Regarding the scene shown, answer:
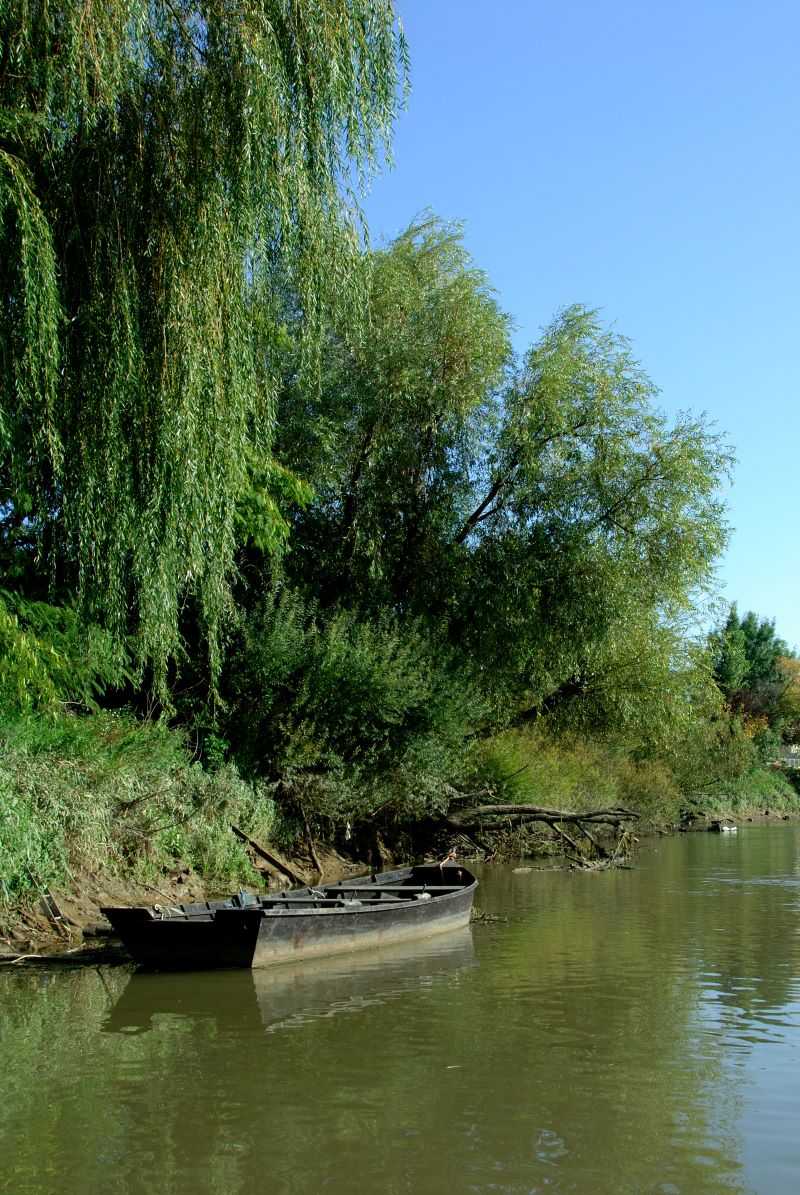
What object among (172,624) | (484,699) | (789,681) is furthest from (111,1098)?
(789,681)

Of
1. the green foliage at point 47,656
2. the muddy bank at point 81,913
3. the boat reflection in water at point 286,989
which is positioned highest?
the green foliage at point 47,656

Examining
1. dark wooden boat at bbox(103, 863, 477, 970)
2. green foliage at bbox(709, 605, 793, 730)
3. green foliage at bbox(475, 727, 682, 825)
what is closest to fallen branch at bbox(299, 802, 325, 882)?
green foliage at bbox(475, 727, 682, 825)

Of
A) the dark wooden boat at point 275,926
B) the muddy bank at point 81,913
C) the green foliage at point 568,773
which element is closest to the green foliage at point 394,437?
the green foliage at point 568,773

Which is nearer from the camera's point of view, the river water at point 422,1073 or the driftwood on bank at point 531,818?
the river water at point 422,1073

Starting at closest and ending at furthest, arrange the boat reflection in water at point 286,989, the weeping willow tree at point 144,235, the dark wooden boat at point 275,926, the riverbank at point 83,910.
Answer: the boat reflection in water at point 286,989 < the weeping willow tree at point 144,235 < the dark wooden boat at point 275,926 < the riverbank at point 83,910

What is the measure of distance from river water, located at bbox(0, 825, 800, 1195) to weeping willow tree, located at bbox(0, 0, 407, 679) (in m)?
4.14

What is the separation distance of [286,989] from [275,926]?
774mm

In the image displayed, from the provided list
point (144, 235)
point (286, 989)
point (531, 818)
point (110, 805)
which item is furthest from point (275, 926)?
point (531, 818)

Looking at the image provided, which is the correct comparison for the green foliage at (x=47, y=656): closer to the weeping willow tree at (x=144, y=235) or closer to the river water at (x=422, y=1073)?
the weeping willow tree at (x=144, y=235)

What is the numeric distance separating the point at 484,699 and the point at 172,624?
431 inches

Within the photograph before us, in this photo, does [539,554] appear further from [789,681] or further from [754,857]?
[789,681]

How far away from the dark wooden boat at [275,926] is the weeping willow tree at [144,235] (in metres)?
3.12

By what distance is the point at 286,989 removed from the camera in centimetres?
1053

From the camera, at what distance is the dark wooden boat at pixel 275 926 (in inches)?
429
